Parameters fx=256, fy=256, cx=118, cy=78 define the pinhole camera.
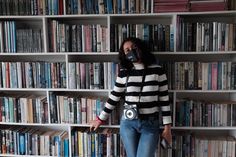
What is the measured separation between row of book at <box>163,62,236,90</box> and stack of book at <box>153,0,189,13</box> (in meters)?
0.40

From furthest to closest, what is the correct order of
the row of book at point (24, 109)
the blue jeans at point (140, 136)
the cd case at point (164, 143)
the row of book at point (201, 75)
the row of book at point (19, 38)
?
the row of book at point (24, 109)
the row of book at point (19, 38)
the row of book at point (201, 75)
the cd case at point (164, 143)
the blue jeans at point (140, 136)

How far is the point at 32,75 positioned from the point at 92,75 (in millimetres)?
502

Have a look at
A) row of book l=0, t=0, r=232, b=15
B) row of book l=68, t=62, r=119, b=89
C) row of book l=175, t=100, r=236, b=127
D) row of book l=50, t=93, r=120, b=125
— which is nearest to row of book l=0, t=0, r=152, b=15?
row of book l=0, t=0, r=232, b=15

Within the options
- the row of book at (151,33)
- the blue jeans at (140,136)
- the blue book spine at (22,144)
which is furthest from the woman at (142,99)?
the blue book spine at (22,144)

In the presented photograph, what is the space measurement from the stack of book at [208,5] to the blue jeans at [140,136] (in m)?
0.87

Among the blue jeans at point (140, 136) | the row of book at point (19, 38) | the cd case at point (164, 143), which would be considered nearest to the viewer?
the blue jeans at point (140, 136)

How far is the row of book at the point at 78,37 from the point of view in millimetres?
1993

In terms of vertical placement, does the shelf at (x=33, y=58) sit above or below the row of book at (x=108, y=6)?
below

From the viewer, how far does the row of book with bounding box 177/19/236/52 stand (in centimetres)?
189

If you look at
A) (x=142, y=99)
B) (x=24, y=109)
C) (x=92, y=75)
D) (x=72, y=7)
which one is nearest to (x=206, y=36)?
(x=142, y=99)

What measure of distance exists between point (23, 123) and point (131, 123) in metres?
0.98

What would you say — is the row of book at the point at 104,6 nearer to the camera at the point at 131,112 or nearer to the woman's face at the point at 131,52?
the woman's face at the point at 131,52

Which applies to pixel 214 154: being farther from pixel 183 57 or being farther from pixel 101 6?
pixel 101 6

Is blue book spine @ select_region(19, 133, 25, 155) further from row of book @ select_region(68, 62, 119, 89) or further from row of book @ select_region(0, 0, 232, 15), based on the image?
row of book @ select_region(0, 0, 232, 15)
